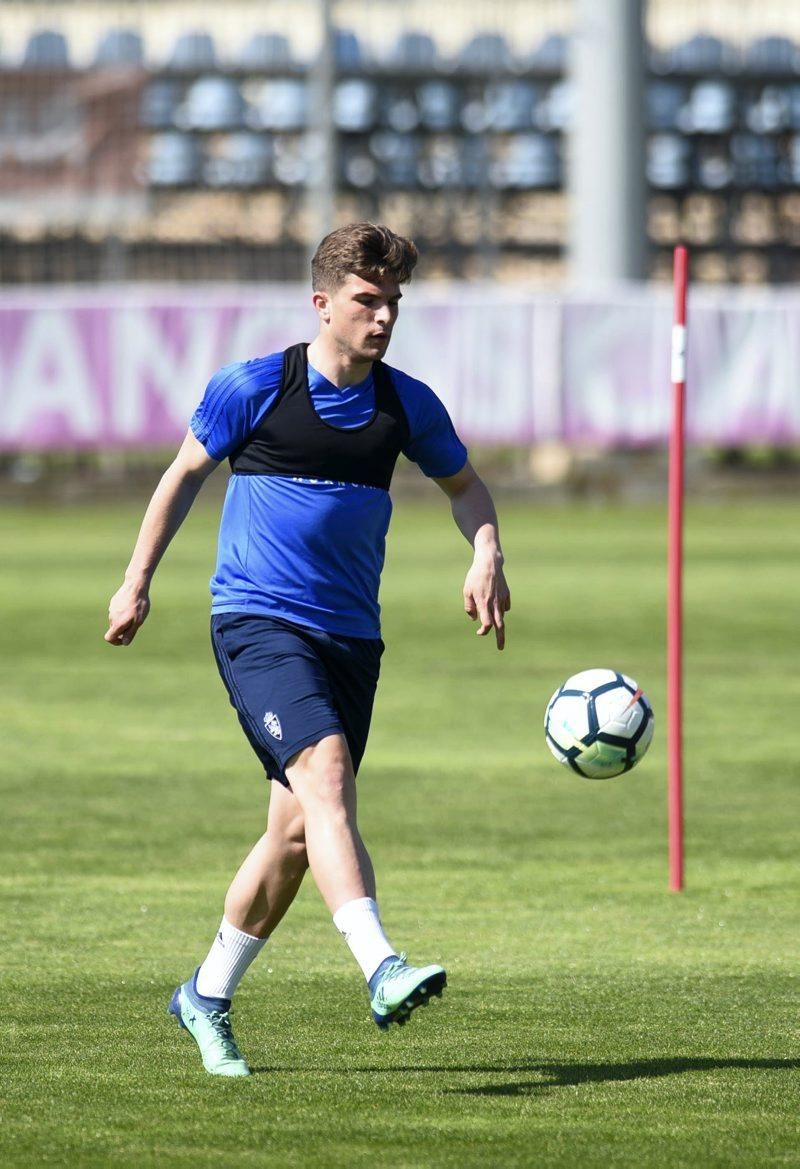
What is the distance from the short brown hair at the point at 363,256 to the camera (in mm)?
5625

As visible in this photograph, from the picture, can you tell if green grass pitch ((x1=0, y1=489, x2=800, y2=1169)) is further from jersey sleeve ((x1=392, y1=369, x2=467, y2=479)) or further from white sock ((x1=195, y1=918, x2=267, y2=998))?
jersey sleeve ((x1=392, y1=369, x2=467, y2=479))

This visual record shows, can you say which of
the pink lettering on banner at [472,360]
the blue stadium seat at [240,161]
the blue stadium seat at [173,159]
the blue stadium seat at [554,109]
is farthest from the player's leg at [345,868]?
the blue stadium seat at [554,109]

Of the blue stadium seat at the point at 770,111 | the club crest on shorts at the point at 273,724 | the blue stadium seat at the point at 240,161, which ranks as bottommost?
the blue stadium seat at the point at 240,161

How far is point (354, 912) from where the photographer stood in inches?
211

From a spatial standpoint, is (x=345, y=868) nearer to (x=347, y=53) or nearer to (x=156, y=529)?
(x=156, y=529)

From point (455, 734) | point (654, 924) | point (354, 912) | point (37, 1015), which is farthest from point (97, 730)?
point (354, 912)

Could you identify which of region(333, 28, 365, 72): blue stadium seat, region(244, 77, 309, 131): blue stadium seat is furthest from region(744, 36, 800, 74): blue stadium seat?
region(244, 77, 309, 131): blue stadium seat

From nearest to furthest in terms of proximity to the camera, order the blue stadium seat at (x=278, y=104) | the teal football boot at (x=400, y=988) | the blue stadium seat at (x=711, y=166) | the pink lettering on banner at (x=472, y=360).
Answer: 1. the teal football boot at (x=400, y=988)
2. the pink lettering on banner at (x=472, y=360)
3. the blue stadium seat at (x=711, y=166)
4. the blue stadium seat at (x=278, y=104)

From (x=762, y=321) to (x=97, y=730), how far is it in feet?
58.6

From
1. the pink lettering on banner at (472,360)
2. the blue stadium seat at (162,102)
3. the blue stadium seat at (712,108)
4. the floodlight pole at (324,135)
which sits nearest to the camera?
the pink lettering on banner at (472,360)

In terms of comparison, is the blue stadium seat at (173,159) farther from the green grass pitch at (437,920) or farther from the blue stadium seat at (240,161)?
the green grass pitch at (437,920)

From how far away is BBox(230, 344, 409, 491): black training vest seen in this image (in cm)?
580

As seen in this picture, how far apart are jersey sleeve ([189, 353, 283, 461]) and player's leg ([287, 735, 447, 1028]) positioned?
82 cm

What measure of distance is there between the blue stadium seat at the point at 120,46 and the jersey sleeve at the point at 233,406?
111 ft
